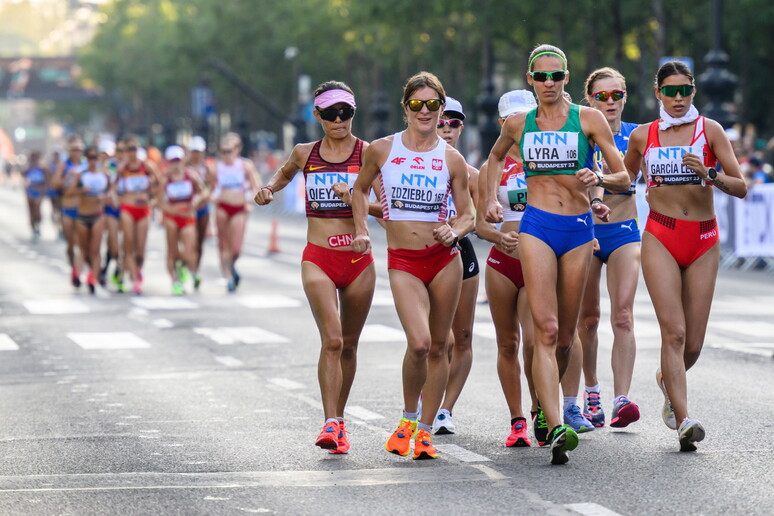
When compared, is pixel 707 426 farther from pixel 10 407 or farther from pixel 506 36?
pixel 506 36

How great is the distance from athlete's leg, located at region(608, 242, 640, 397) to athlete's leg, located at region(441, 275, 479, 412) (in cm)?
83

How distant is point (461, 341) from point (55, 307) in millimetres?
11855

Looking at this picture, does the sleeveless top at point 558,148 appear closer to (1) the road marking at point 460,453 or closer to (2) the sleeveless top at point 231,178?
(1) the road marking at point 460,453

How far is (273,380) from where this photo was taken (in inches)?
519

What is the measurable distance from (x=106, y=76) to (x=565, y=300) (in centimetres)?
11148

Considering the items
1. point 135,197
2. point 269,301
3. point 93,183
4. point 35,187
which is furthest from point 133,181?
point 35,187

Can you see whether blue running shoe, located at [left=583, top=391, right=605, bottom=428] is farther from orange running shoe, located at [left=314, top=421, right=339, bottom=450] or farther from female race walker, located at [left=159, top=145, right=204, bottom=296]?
female race walker, located at [left=159, top=145, right=204, bottom=296]

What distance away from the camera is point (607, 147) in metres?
8.99

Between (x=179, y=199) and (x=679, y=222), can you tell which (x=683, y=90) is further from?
(x=179, y=199)

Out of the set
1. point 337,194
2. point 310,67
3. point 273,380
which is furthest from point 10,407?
point 310,67

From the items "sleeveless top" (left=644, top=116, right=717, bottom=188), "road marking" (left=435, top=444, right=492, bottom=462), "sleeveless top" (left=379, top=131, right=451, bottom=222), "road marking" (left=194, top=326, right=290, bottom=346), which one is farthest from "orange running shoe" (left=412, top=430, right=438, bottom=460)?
"road marking" (left=194, top=326, right=290, bottom=346)

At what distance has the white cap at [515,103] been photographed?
9766 mm

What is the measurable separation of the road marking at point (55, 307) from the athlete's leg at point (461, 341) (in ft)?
35.3

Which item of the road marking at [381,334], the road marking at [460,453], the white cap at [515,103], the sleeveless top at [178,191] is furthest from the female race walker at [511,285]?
the sleeveless top at [178,191]
